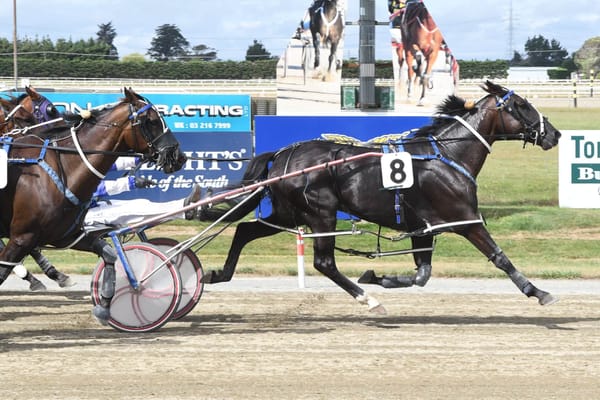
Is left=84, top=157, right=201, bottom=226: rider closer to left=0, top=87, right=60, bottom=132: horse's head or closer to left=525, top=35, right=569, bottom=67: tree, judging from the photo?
left=0, top=87, right=60, bottom=132: horse's head

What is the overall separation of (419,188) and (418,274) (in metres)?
0.71

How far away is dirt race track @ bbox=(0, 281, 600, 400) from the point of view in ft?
20.6

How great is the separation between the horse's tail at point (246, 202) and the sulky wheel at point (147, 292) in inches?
38.7

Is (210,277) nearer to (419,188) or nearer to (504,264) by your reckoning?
Result: (419,188)

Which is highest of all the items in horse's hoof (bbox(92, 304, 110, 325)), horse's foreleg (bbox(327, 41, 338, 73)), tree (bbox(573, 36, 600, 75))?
tree (bbox(573, 36, 600, 75))

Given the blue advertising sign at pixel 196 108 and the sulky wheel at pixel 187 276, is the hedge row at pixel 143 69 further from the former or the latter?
the sulky wheel at pixel 187 276

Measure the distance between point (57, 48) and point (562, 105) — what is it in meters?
57.4

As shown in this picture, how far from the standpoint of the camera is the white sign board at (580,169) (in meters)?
15.3

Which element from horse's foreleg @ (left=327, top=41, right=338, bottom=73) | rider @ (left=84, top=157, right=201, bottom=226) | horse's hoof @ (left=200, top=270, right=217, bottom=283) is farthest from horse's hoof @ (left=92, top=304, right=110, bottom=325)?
horse's foreleg @ (left=327, top=41, right=338, bottom=73)

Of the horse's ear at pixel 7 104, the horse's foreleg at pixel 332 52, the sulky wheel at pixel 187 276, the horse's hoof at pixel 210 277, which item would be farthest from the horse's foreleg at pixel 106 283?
the horse's foreleg at pixel 332 52

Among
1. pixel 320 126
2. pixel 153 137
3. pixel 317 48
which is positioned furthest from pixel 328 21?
pixel 153 137

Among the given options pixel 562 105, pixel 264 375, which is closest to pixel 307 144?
pixel 264 375

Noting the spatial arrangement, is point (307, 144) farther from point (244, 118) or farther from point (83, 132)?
point (244, 118)

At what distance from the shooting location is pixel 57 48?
9038 centimetres
